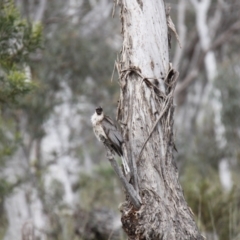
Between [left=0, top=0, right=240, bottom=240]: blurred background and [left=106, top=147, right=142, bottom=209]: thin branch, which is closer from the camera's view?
[left=106, top=147, right=142, bottom=209]: thin branch

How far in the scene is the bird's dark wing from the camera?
3.68 metres

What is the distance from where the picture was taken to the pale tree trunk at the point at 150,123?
362cm

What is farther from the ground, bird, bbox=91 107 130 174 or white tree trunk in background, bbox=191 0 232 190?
white tree trunk in background, bbox=191 0 232 190

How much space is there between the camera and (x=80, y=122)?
1648 centimetres

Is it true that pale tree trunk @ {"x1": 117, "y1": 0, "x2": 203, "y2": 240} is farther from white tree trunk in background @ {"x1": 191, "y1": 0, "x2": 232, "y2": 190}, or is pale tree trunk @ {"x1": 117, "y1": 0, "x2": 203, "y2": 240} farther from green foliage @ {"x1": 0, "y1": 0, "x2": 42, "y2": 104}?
white tree trunk in background @ {"x1": 191, "y1": 0, "x2": 232, "y2": 190}

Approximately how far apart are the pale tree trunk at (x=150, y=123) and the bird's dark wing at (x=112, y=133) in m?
0.07

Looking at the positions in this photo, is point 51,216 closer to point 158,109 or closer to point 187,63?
point 158,109

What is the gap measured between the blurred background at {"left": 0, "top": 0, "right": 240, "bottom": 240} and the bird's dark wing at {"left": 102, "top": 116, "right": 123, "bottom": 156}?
3.77 ft

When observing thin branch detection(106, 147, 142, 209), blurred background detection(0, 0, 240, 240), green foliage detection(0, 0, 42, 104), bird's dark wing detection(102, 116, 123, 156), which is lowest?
thin branch detection(106, 147, 142, 209)

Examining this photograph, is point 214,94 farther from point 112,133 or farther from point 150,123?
point 112,133

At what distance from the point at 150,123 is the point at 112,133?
26 centimetres

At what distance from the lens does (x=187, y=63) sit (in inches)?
859

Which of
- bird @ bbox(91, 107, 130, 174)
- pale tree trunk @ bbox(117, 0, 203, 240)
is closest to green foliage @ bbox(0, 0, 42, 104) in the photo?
pale tree trunk @ bbox(117, 0, 203, 240)

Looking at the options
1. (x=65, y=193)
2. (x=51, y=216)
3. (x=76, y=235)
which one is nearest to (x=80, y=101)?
(x=65, y=193)
